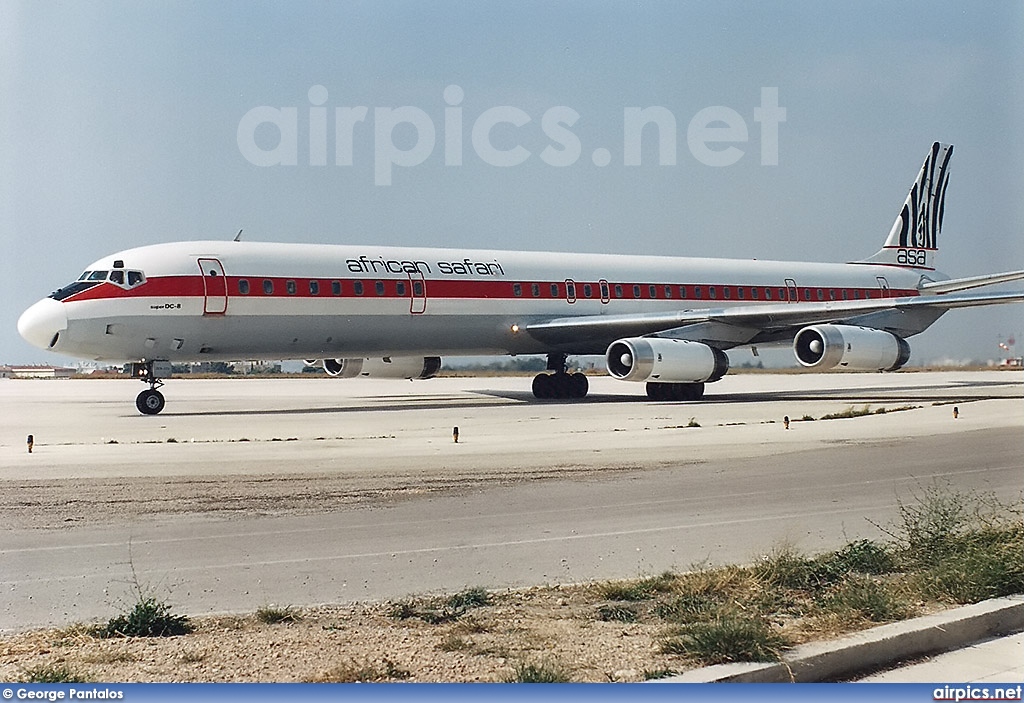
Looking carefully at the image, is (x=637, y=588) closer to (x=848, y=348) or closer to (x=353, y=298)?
(x=353, y=298)

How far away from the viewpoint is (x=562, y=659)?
5.59 meters

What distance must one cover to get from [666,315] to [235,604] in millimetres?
23602

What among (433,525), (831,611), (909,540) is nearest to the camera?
(831,611)

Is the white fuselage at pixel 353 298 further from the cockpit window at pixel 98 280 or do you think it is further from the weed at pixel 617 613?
the weed at pixel 617 613

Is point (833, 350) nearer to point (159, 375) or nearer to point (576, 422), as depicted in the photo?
point (576, 422)

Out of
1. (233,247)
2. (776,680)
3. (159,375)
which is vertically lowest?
(776,680)

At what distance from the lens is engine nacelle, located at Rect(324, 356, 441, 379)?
1228 inches

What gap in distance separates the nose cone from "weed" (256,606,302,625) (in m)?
18.2

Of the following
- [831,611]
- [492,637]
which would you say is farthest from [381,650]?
[831,611]

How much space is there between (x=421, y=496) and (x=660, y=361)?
16.8 meters

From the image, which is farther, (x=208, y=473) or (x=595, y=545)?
(x=208, y=473)

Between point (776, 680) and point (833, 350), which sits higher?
point (833, 350)

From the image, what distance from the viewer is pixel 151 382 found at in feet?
78.3

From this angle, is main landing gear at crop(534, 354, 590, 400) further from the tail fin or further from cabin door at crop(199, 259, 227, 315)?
cabin door at crop(199, 259, 227, 315)
